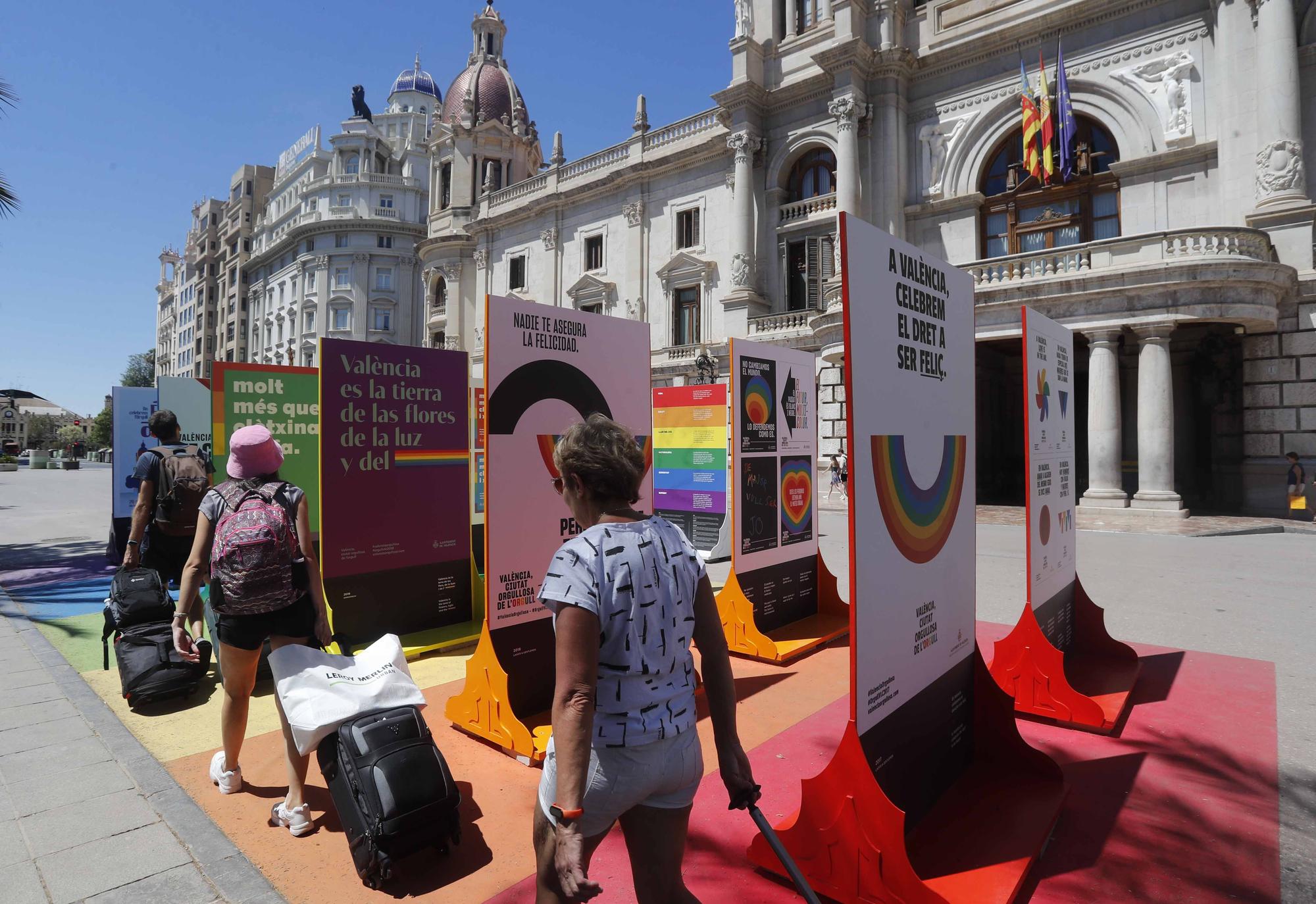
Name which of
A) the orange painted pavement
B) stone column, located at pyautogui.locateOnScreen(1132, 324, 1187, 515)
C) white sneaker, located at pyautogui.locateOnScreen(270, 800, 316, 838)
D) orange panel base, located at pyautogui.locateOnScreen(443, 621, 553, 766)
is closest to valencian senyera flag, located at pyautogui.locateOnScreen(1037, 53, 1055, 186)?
stone column, located at pyautogui.locateOnScreen(1132, 324, 1187, 515)

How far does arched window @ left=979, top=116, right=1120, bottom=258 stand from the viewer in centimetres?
1892

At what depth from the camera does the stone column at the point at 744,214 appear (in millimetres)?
24516

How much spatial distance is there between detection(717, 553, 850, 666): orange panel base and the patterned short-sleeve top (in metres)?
4.18

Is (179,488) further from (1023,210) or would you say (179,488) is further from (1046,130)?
(1023,210)

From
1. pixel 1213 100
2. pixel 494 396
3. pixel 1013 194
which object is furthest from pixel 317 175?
pixel 494 396

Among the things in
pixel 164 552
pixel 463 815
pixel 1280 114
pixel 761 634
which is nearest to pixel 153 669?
pixel 164 552

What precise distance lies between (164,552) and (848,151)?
21.2 meters

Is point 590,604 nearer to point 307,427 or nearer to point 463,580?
point 463,580

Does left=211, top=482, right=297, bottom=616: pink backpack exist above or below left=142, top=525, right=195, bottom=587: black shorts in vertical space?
above

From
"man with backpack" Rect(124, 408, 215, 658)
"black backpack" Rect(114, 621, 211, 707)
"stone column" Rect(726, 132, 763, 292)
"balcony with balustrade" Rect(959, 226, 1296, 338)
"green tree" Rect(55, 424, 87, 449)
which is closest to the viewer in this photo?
"black backpack" Rect(114, 621, 211, 707)

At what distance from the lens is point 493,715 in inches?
173

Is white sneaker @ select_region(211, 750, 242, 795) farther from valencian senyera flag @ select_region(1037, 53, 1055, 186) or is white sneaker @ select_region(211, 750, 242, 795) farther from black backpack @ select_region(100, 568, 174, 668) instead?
valencian senyera flag @ select_region(1037, 53, 1055, 186)

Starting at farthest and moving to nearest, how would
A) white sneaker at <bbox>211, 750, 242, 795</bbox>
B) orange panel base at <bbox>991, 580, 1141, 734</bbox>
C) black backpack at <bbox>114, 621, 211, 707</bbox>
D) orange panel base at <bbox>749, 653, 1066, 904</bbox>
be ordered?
black backpack at <bbox>114, 621, 211, 707</bbox> < orange panel base at <bbox>991, 580, 1141, 734</bbox> < white sneaker at <bbox>211, 750, 242, 795</bbox> < orange panel base at <bbox>749, 653, 1066, 904</bbox>

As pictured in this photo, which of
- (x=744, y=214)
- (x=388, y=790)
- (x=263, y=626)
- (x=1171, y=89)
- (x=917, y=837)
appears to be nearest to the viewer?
(x=388, y=790)
